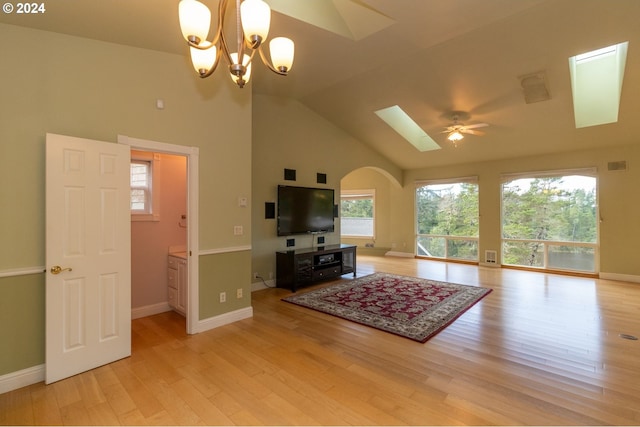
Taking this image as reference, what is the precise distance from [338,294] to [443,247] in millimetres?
4443

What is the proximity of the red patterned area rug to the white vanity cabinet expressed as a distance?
148cm

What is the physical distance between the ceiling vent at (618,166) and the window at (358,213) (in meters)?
5.28

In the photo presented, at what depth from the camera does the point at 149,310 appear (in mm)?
3828

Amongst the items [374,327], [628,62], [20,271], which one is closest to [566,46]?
[628,62]

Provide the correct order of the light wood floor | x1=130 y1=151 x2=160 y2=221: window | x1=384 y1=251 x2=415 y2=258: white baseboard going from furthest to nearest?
x1=384 y1=251 x2=415 y2=258: white baseboard
x1=130 y1=151 x2=160 y2=221: window
the light wood floor

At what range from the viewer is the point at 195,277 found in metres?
3.23

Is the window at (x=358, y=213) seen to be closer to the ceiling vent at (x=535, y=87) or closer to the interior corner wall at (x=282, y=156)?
the interior corner wall at (x=282, y=156)

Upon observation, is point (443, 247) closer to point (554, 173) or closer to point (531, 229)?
point (531, 229)

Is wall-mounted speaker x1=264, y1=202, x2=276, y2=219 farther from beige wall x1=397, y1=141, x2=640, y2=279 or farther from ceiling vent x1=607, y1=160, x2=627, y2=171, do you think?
ceiling vent x1=607, y1=160, x2=627, y2=171

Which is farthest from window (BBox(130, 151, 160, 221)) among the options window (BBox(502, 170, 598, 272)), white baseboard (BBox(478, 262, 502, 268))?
window (BBox(502, 170, 598, 272))

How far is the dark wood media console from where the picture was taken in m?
4.93

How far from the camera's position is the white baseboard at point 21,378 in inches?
86.5

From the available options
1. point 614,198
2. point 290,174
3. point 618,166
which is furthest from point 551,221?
point 290,174

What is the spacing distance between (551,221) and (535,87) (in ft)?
11.8
